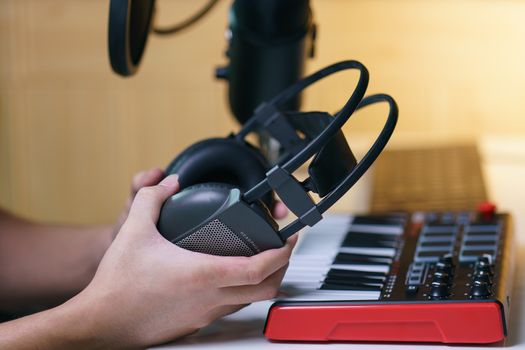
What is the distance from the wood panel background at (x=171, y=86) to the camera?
2096 millimetres

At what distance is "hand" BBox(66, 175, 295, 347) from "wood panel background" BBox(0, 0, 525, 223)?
1.35 meters

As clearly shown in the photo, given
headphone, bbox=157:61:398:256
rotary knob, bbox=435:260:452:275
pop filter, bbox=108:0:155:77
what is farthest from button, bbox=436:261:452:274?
pop filter, bbox=108:0:155:77

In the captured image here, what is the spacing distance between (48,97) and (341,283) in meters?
1.66

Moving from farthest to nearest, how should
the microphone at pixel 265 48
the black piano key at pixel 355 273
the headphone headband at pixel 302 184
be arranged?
the microphone at pixel 265 48 → the black piano key at pixel 355 273 → the headphone headband at pixel 302 184

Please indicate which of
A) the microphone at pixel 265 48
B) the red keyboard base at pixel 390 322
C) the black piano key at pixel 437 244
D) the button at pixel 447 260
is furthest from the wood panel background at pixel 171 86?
the red keyboard base at pixel 390 322

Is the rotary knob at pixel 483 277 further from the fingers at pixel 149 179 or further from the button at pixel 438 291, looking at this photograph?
the fingers at pixel 149 179

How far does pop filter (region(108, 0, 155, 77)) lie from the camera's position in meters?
0.86

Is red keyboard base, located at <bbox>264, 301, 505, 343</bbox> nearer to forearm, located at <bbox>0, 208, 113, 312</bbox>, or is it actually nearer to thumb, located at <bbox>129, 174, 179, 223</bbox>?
thumb, located at <bbox>129, 174, 179, 223</bbox>

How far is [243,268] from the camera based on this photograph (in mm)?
692

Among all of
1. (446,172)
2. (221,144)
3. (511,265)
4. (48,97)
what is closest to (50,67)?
(48,97)

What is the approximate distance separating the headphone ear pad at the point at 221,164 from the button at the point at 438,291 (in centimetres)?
20

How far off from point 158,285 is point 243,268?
66 mm

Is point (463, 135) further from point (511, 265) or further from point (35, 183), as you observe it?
point (511, 265)

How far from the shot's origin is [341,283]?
2.53ft
